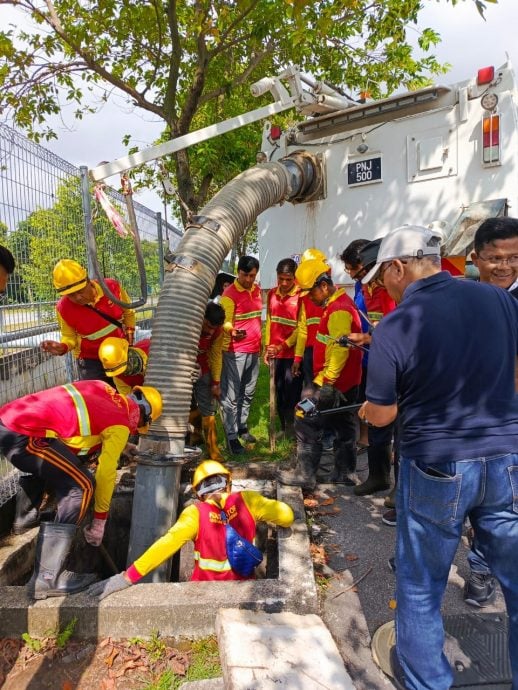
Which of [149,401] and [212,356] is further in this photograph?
[212,356]

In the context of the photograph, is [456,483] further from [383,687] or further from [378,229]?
[378,229]

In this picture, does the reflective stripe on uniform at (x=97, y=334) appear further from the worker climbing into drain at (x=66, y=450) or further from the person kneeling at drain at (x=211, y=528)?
the person kneeling at drain at (x=211, y=528)

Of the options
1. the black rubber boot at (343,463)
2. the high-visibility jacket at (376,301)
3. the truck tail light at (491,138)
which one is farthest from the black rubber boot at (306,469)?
the truck tail light at (491,138)

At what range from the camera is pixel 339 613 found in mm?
2689

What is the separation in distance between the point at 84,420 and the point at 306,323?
2.44 m

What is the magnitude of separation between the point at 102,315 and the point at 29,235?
0.84 meters

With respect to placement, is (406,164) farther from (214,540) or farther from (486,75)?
(214,540)

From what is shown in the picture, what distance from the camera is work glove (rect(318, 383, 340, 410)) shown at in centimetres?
397

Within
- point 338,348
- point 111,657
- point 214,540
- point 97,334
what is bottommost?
point 111,657

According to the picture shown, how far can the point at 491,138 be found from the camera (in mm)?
4176

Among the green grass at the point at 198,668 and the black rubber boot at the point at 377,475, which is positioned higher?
the black rubber boot at the point at 377,475

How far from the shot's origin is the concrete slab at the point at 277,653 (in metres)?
2.10

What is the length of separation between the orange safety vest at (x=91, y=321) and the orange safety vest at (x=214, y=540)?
1.88 metres

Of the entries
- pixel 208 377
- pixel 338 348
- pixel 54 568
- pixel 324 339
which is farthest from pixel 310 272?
pixel 54 568
